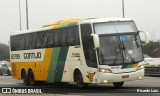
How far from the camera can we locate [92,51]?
20.3 meters

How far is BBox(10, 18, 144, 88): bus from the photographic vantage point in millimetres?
19766

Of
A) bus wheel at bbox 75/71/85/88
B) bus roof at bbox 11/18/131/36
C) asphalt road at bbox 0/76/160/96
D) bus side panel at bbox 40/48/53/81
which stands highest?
bus roof at bbox 11/18/131/36

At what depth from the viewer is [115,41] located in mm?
20109

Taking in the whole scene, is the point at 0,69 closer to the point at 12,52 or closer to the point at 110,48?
the point at 12,52

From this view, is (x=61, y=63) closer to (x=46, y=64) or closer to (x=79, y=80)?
(x=46, y=64)

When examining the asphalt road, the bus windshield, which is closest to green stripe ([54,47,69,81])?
the asphalt road

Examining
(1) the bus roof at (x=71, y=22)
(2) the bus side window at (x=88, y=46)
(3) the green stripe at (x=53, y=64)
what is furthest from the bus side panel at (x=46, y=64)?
(2) the bus side window at (x=88, y=46)

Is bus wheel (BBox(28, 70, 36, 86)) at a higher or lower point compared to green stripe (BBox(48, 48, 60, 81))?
lower

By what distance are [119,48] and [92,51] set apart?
1.17 m

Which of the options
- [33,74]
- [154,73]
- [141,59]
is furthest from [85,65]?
[154,73]

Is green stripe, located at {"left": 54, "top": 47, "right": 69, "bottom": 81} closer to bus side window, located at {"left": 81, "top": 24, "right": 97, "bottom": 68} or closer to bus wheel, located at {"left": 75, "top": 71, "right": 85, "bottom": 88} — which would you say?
bus wheel, located at {"left": 75, "top": 71, "right": 85, "bottom": 88}

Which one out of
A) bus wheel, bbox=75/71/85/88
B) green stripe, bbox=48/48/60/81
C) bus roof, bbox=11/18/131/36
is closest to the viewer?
bus roof, bbox=11/18/131/36

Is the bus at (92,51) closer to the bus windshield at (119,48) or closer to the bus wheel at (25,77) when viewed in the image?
the bus windshield at (119,48)

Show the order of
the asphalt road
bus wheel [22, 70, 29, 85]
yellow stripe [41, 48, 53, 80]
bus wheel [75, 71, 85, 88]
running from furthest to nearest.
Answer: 1. bus wheel [22, 70, 29, 85]
2. yellow stripe [41, 48, 53, 80]
3. bus wheel [75, 71, 85, 88]
4. the asphalt road
